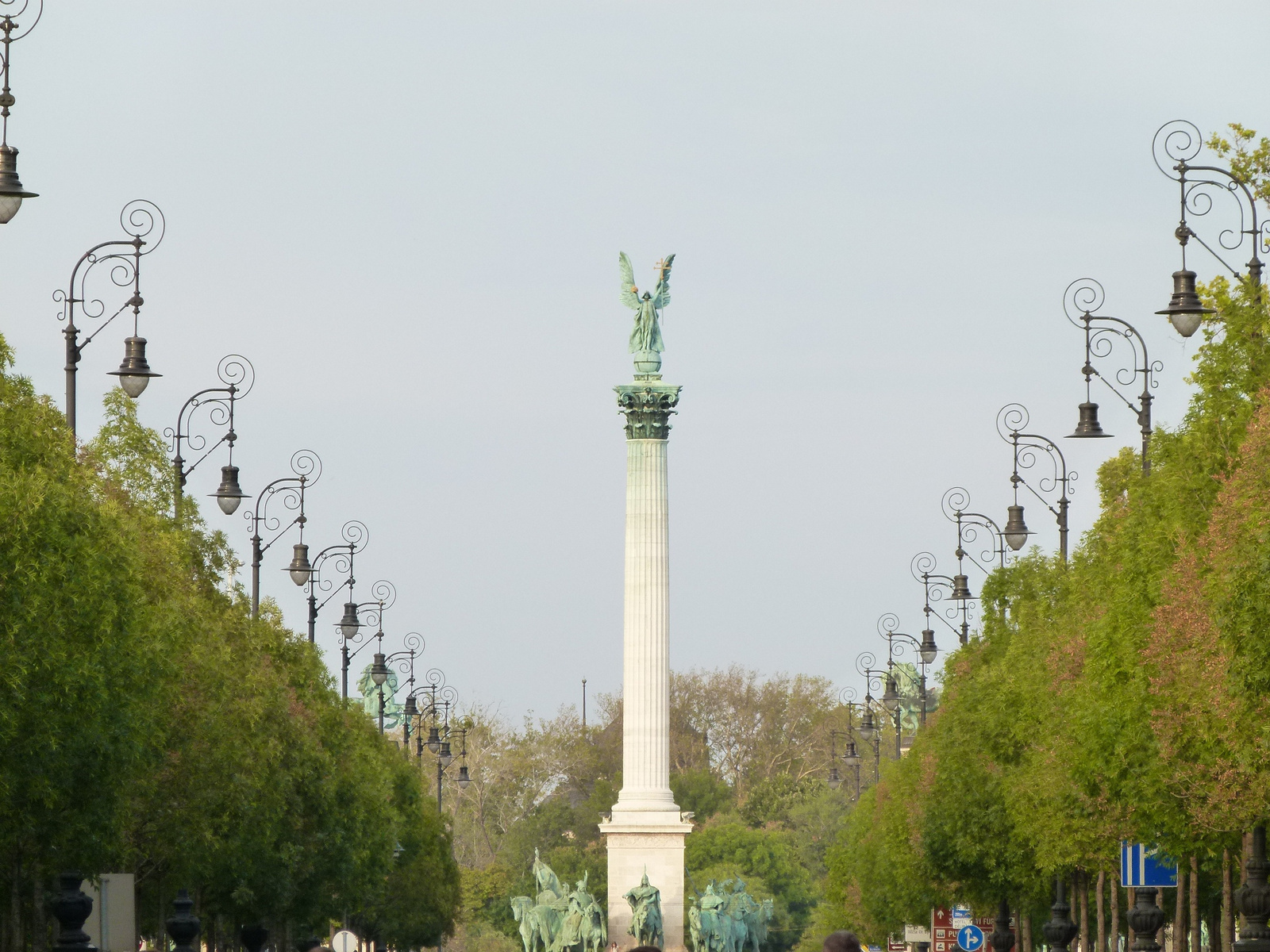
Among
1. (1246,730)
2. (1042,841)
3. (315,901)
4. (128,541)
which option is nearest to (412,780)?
(315,901)

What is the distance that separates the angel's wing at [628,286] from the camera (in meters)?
100

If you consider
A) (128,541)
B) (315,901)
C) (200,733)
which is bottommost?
(315,901)

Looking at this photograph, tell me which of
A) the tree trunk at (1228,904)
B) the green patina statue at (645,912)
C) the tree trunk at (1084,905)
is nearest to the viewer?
the tree trunk at (1228,904)

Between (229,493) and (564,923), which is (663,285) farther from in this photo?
(229,493)

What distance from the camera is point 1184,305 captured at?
29.9m

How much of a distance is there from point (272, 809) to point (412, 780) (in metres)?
32.5

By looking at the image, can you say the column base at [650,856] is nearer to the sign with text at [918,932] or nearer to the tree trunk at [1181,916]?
the sign with text at [918,932]

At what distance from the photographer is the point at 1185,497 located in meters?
32.8

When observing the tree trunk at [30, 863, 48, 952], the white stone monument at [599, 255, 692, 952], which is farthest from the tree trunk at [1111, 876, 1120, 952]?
the white stone monument at [599, 255, 692, 952]

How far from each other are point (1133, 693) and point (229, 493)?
1595 cm

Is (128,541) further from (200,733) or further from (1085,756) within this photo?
(1085,756)

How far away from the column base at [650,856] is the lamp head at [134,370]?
5917 cm

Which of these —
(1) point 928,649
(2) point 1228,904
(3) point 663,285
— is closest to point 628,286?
(3) point 663,285

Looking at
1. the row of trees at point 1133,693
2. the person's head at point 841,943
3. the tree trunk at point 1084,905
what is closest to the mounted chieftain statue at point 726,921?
the row of trees at point 1133,693
